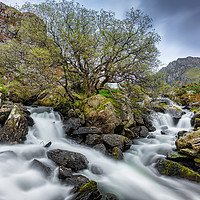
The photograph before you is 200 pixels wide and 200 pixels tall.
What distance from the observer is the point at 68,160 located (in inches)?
196

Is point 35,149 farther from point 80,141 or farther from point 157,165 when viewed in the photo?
point 157,165

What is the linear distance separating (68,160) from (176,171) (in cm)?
455

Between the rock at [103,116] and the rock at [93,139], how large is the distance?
0.77 meters

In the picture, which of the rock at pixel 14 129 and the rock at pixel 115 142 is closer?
the rock at pixel 14 129

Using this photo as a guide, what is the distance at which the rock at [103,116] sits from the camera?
8320 mm

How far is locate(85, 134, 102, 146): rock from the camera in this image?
291 inches

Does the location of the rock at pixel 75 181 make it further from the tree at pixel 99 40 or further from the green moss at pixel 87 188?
the tree at pixel 99 40

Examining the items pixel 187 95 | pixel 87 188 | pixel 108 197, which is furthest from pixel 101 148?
pixel 187 95

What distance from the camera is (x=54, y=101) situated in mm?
11914

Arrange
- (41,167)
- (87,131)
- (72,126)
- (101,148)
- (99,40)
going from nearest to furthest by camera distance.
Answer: (41,167) < (101,148) < (87,131) < (72,126) < (99,40)

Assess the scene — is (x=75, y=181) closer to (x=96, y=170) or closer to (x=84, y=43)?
(x=96, y=170)

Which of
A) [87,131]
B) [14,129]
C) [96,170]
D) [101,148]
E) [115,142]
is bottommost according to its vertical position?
[96,170]

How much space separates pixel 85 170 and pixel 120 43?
31.7 feet

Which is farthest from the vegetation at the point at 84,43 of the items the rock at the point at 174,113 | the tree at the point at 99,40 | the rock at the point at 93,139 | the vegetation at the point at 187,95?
the vegetation at the point at 187,95
